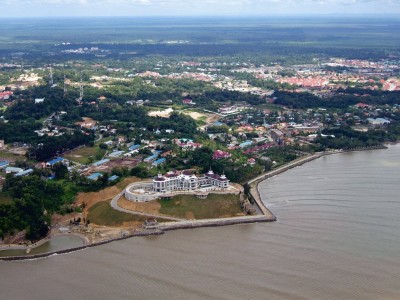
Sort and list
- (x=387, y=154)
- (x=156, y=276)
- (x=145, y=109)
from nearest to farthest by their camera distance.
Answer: (x=156, y=276) → (x=387, y=154) → (x=145, y=109)

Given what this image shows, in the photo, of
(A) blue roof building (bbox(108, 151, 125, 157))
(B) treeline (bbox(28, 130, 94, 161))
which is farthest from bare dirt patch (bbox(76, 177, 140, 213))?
(B) treeline (bbox(28, 130, 94, 161))

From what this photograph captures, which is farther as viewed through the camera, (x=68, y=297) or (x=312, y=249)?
(x=312, y=249)

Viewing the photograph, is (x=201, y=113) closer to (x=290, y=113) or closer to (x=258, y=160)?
(x=290, y=113)

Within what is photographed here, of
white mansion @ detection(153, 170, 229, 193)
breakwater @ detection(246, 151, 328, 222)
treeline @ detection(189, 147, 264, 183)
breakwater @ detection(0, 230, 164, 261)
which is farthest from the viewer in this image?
treeline @ detection(189, 147, 264, 183)

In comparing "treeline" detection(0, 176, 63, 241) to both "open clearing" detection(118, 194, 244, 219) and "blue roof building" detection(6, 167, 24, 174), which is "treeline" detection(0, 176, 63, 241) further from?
"open clearing" detection(118, 194, 244, 219)

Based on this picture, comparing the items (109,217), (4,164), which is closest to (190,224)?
(109,217)

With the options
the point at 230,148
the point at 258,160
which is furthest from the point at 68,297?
the point at 230,148

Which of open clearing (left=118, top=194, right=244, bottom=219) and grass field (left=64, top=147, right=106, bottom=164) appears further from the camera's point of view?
grass field (left=64, top=147, right=106, bottom=164)
